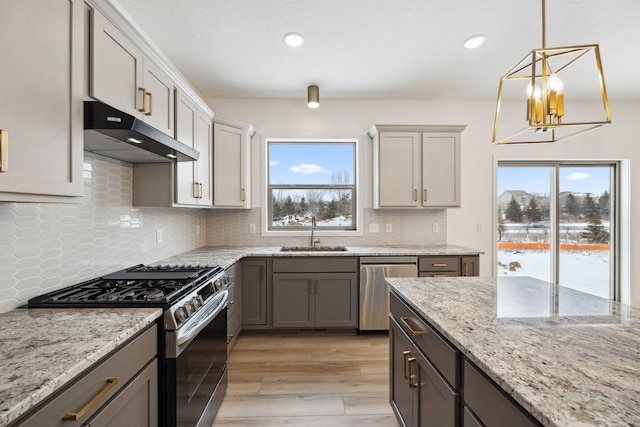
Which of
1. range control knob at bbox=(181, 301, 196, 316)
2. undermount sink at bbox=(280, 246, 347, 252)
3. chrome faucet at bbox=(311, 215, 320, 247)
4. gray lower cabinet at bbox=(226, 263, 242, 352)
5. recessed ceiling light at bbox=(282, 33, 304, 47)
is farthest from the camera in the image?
chrome faucet at bbox=(311, 215, 320, 247)

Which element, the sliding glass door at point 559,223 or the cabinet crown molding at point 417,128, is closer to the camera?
the cabinet crown molding at point 417,128

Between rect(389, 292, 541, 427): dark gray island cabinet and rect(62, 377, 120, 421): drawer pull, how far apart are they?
3.76ft

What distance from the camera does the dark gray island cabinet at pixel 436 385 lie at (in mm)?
782

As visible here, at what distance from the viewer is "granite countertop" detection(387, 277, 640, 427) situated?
2.02ft

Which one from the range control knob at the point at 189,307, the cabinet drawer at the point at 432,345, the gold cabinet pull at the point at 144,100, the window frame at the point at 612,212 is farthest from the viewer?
the window frame at the point at 612,212

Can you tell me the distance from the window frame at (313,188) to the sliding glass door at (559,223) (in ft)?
6.09

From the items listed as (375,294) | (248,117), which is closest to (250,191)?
(248,117)

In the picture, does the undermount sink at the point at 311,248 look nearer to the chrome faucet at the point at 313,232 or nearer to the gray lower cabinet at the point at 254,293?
the chrome faucet at the point at 313,232

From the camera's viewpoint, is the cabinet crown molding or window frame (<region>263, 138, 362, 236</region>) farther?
window frame (<region>263, 138, 362, 236</region>)

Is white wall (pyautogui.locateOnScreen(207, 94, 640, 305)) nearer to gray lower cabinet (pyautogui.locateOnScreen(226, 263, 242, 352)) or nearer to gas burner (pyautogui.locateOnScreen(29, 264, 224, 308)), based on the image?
gray lower cabinet (pyautogui.locateOnScreen(226, 263, 242, 352))

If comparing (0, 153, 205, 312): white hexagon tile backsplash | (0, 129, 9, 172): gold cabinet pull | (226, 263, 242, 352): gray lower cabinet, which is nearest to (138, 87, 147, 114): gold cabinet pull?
(0, 153, 205, 312): white hexagon tile backsplash

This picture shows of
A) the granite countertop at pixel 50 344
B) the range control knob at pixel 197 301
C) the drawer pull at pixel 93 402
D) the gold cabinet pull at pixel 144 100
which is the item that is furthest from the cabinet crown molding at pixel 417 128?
the drawer pull at pixel 93 402

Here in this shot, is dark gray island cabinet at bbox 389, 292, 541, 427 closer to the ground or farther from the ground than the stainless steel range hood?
closer to the ground

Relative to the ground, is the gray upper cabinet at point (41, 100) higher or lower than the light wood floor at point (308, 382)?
higher
